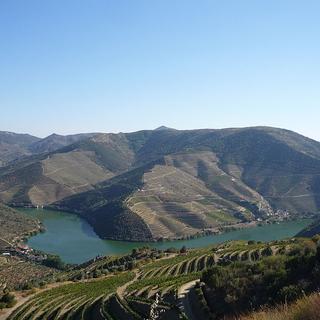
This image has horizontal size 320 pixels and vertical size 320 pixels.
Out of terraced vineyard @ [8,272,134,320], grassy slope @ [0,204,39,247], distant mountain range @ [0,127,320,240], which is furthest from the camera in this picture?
distant mountain range @ [0,127,320,240]

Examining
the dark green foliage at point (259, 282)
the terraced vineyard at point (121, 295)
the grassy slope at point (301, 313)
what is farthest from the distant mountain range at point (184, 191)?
the grassy slope at point (301, 313)

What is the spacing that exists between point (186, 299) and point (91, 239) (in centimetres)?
8852

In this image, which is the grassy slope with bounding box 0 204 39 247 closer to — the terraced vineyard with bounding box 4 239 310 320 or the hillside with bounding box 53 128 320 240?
the hillside with bounding box 53 128 320 240

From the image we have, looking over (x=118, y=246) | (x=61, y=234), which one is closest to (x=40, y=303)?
(x=118, y=246)

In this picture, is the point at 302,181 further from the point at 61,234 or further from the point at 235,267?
the point at 235,267

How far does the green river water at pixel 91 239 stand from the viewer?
10306 centimetres

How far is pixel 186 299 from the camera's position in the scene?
92.8 ft

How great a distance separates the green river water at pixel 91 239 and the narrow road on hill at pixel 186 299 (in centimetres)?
6588

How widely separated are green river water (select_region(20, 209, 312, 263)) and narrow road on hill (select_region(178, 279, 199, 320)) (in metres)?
65.9

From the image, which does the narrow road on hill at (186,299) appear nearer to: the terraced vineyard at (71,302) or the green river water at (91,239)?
the terraced vineyard at (71,302)

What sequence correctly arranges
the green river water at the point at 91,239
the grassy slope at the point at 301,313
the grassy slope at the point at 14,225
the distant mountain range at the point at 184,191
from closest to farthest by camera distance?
the grassy slope at the point at 301,313 → the green river water at the point at 91,239 → the grassy slope at the point at 14,225 → the distant mountain range at the point at 184,191

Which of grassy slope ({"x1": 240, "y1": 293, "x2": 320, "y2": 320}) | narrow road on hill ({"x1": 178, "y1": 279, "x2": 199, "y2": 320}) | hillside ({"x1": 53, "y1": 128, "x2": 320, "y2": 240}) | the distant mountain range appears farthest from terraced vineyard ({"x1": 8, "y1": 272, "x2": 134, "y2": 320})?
hillside ({"x1": 53, "y1": 128, "x2": 320, "y2": 240})

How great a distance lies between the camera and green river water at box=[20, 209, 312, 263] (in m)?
103

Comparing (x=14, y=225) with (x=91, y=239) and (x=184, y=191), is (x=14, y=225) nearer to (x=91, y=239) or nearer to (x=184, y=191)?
(x=91, y=239)
